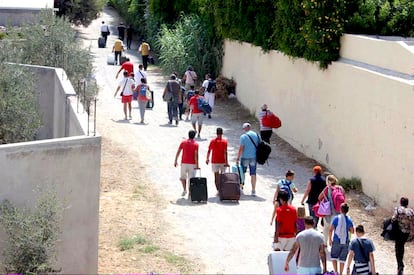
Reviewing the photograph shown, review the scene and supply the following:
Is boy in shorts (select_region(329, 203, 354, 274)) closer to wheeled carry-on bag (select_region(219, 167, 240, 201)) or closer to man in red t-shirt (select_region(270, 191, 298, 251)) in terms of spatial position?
man in red t-shirt (select_region(270, 191, 298, 251))

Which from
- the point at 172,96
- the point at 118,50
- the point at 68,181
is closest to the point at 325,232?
the point at 68,181

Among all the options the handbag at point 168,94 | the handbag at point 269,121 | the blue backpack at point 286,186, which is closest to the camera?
the blue backpack at point 286,186

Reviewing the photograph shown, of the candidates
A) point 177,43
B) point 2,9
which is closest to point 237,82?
point 177,43

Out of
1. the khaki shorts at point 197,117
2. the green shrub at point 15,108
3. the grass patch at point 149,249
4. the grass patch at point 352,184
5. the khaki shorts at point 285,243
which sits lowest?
the grass patch at point 149,249

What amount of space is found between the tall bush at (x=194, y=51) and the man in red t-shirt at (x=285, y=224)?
64.6 feet

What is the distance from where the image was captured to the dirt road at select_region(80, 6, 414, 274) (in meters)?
13.0

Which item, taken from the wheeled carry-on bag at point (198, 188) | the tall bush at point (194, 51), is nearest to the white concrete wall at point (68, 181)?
the wheeled carry-on bag at point (198, 188)

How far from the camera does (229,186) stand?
51.9 feet

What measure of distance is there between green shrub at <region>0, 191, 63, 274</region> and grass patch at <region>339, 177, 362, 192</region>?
25.7 ft

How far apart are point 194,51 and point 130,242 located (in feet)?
60.3

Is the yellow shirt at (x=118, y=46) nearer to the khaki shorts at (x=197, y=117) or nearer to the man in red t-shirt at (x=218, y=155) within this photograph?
the khaki shorts at (x=197, y=117)

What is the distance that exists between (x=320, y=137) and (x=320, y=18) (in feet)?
9.22

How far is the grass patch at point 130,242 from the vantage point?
1352 cm

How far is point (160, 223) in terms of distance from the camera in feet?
48.5
